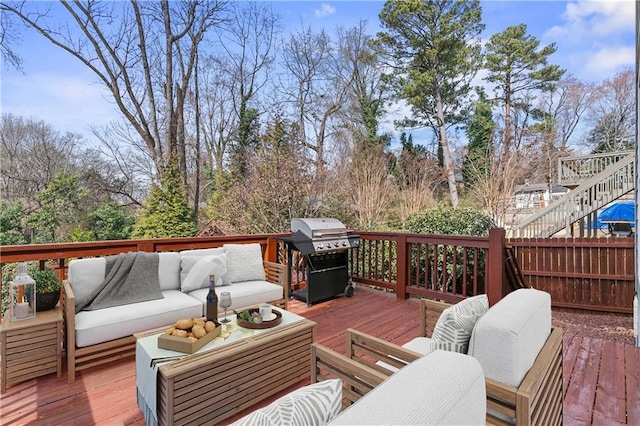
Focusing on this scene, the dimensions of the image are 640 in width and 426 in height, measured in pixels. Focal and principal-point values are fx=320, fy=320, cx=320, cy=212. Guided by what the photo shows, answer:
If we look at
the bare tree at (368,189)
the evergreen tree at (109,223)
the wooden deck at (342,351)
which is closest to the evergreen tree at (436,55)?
the bare tree at (368,189)

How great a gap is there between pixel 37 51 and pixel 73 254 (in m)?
7.49

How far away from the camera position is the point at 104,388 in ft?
7.36

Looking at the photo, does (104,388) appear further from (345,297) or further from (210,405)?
(345,297)

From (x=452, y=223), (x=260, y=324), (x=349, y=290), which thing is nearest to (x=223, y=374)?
(x=260, y=324)

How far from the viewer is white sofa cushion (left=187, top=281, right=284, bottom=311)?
318 cm

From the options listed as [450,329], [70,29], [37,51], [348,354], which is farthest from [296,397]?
[70,29]

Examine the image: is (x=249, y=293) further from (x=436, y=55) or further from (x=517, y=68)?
(x=517, y=68)

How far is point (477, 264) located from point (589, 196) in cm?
715

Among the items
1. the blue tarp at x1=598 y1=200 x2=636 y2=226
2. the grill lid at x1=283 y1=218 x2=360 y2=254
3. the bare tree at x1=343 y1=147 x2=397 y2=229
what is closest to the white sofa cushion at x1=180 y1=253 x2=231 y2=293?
the grill lid at x1=283 y1=218 x2=360 y2=254

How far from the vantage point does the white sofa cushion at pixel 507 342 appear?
124 centimetres

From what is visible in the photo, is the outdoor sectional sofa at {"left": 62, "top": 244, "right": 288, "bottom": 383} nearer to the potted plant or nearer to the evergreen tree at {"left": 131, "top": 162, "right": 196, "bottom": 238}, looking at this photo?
the potted plant

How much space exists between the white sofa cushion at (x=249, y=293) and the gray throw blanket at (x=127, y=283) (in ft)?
1.31

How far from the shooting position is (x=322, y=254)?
4242 mm

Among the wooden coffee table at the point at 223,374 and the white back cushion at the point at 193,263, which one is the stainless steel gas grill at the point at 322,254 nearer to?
the white back cushion at the point at 193,263
